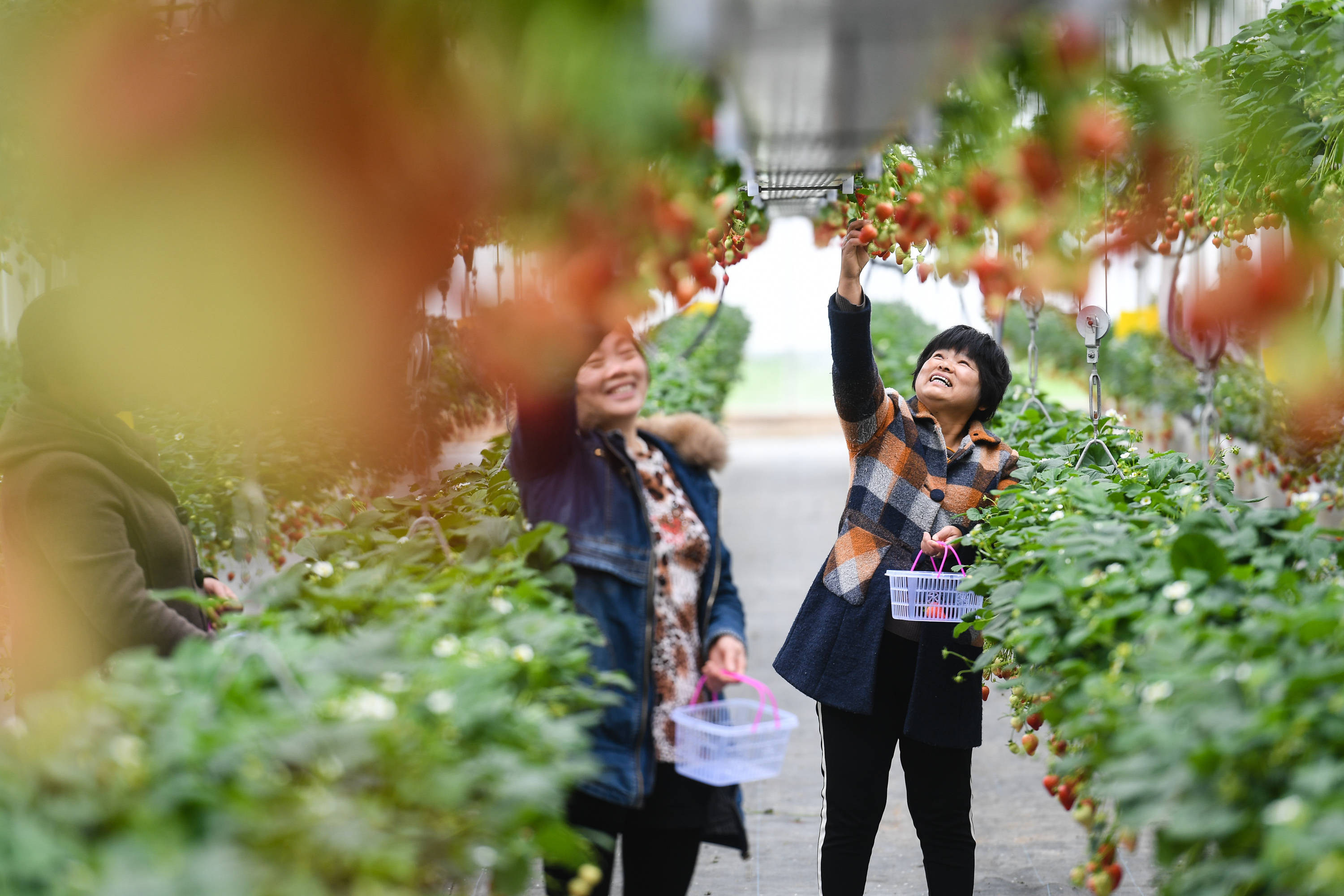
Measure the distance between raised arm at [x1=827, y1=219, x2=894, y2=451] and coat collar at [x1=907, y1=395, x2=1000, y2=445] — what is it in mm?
103

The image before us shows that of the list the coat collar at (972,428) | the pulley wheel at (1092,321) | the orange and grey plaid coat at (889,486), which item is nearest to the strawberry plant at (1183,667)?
the orange and grey plaid coat at (889,486)

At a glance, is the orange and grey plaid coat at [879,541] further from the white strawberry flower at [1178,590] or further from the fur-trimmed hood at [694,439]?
the white strawberry flower at [1178,590]

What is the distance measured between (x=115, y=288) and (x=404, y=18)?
88cm

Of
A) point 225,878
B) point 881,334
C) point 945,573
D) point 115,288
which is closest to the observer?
point 225,878

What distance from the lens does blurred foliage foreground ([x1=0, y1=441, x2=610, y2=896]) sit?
3.61ft

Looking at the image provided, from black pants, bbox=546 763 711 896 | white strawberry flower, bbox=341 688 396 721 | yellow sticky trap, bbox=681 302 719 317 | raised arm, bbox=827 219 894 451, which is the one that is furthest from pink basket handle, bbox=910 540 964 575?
yellow sticky trap, bbox=681 302 719 317

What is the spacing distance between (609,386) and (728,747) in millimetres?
662

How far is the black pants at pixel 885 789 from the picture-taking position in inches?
97.1

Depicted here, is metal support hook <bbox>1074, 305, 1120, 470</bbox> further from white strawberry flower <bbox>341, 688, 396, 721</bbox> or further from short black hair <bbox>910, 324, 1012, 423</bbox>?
white strawberry flower <bbox>341, 688, 396, 721</bbox>

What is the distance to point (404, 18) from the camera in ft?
3.61

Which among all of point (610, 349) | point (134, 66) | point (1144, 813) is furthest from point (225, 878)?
point (610, 349)

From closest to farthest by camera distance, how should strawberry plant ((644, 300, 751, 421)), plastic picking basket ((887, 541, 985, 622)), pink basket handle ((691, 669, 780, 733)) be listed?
pink basket handle ((691, 669, 780, 733))
plastic picking basket ((887, 541, 985, 622))
strawberry plant ((644, 300, 751, 421))

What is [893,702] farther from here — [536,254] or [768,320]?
[768,320]

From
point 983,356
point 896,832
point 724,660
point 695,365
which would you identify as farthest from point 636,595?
point 695,365
